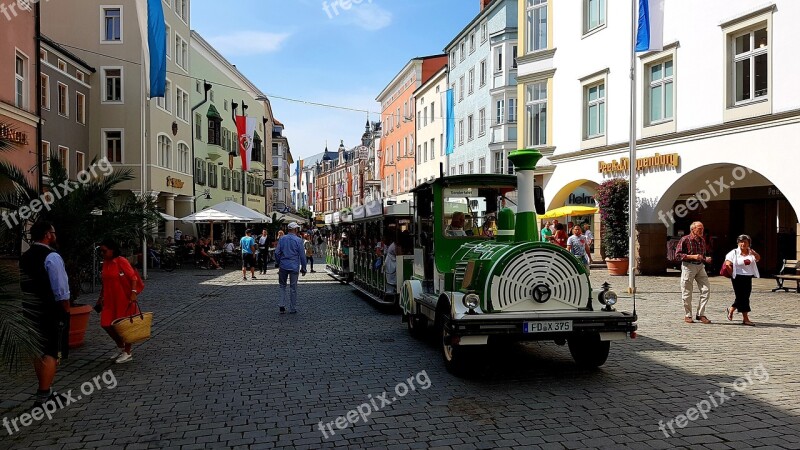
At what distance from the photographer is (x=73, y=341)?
904 cm

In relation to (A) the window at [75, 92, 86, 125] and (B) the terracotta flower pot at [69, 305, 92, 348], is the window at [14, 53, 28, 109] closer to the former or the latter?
(A) the window at [75, 92, 86, 125]

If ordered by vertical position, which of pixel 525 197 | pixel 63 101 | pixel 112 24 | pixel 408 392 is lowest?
pixel 408 392

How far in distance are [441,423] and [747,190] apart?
18.9 m

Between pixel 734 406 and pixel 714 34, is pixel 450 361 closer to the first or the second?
pixel 734 406

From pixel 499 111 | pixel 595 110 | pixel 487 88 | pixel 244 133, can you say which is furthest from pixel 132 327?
pixel 487 88

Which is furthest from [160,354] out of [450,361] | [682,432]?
[682,432]

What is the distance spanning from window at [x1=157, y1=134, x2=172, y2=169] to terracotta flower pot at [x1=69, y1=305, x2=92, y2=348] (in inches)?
1019

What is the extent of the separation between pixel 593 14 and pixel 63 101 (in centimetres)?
2218

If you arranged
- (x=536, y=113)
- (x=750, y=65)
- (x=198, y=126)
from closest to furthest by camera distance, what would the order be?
(x=750, y=65), (x=536, y=113), (x=198, y=126)

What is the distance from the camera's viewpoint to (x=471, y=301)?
675cm

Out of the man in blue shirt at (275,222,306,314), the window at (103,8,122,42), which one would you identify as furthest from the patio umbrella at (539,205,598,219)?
the window at (103,8,122,42)

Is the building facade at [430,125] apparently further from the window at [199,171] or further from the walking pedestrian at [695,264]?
the walking pedestrian at [695,264]

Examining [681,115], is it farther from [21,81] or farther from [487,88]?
[487,88]

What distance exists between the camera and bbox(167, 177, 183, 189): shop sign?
34719mm
